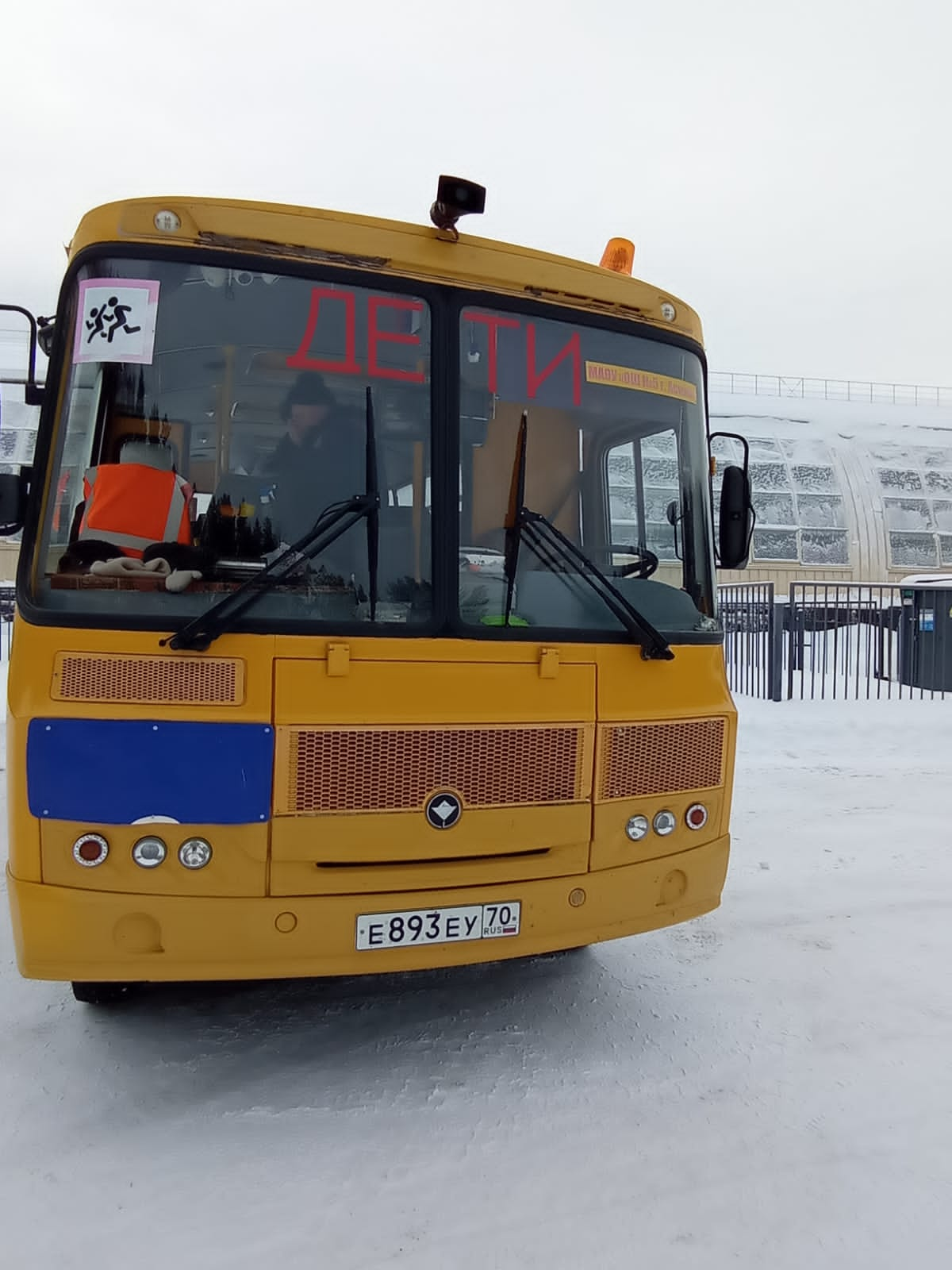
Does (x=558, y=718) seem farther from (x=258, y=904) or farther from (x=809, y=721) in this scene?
(x=809, y=721)

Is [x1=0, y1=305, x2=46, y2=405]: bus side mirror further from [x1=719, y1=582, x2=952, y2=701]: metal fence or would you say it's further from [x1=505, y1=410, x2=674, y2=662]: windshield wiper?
[x1=719, y1=582, x2=952, y2=701]: metal fence

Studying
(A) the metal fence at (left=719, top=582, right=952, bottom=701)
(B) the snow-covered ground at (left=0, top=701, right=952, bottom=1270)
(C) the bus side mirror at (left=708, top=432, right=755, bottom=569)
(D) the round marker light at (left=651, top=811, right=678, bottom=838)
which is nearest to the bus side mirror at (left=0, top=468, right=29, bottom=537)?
(B) the snow-covered ground at (left=0, top=701, right=952, bottom=1270)

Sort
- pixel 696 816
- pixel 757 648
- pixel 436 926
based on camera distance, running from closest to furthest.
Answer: pixel 436 926
pixel 696 816
pixel 757 648

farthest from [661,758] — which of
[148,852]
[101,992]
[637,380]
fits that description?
[101,992]

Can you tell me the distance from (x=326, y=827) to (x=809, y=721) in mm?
8354

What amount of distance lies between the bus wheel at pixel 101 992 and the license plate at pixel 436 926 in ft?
4.15

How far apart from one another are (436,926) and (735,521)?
211 centimetres

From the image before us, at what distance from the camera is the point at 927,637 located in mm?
12406

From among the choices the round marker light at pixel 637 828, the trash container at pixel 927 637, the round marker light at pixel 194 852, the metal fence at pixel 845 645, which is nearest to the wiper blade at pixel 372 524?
the round marker light at pixel 194 852

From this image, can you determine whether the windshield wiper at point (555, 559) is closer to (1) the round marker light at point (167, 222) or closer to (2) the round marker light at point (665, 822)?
(2) the round marker light at point (665, 822)

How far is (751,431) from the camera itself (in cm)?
2897

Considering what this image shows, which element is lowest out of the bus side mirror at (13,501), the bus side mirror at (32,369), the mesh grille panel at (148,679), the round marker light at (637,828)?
the round marker light at (637,828)

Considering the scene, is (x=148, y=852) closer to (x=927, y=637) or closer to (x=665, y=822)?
(x=665, y=822)

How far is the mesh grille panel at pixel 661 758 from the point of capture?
3115 mm
